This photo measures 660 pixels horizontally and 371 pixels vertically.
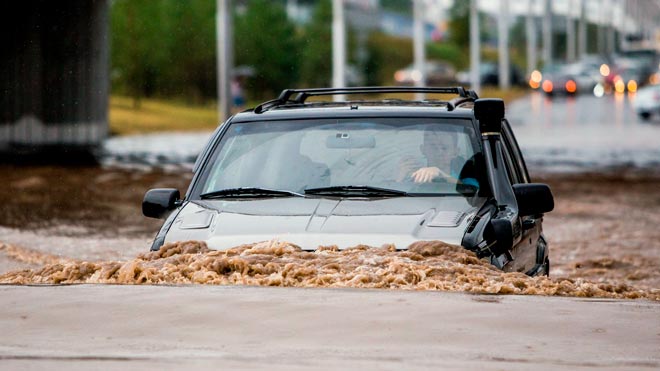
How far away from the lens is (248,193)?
8.99 metres

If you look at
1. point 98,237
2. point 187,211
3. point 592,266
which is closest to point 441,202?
point 187,211

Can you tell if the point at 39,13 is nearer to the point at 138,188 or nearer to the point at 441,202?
the point at 138,188

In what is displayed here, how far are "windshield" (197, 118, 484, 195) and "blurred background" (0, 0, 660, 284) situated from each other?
18.0 feet

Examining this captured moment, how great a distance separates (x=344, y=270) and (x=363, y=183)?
3.96 ft

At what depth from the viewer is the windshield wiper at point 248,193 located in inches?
351

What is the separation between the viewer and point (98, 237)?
56.3ft

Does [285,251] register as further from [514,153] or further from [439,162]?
[514,153]

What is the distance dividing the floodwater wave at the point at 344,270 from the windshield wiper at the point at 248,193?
0.79m

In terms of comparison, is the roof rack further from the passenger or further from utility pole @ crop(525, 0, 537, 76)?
utility pole @ crop(525, 0, 537, 76)

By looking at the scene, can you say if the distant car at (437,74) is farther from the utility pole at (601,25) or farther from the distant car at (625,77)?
the utility pole at (601,25)

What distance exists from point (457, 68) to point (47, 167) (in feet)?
297

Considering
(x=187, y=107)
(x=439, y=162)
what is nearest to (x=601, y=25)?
(x=187, y=107)

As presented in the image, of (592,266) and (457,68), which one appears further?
(457,68)

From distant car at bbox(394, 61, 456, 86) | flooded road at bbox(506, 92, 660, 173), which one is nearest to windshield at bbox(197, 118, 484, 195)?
flooded road at bbox(506, 92, 660, 173)
